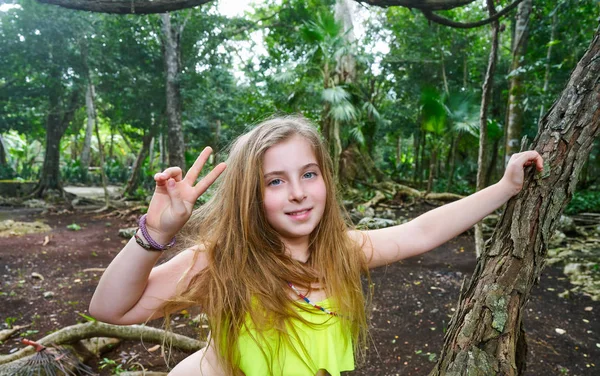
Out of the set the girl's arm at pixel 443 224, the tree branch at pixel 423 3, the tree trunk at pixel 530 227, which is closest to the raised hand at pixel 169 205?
the girl's arm at pixel 443 224

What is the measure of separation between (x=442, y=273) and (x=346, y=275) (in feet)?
12.5

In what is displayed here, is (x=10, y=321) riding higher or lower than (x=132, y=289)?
lower

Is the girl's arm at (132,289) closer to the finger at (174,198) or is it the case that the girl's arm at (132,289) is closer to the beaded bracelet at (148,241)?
the beaded bracelet at (148,241)

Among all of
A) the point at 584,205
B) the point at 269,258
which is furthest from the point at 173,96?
the point at 584,205

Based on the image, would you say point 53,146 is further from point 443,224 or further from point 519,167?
point 519,167

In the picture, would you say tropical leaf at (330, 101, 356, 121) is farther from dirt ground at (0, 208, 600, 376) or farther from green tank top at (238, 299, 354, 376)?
green tank top at (238, 299, 354, 376)

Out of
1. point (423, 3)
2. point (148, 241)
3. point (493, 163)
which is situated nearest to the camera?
point (148, 241)

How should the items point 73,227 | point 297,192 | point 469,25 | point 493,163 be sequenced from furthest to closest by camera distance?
1. point 493,163
2. point 73,227
3. point 469,25
4. point 297,192

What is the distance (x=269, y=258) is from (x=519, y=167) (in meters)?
0.89

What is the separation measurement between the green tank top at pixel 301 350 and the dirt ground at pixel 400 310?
112 centimetres

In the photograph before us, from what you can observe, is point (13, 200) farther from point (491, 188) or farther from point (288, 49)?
point (491, 188)

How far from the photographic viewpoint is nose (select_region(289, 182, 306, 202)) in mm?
1186

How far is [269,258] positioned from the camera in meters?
1.25

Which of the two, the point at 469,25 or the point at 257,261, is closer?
the point at 257,261
